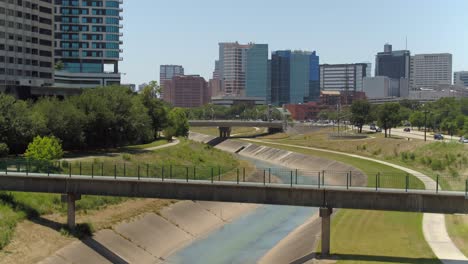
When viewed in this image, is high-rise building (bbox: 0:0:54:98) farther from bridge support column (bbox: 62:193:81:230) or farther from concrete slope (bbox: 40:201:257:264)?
bridge support column (bbox: 62:193:81:230)

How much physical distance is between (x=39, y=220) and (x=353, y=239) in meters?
30.1

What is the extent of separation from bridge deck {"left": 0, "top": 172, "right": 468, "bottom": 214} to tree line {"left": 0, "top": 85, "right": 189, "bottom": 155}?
2620 centimetres

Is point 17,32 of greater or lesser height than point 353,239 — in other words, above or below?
above

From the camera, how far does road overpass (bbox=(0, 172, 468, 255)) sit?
4906cm

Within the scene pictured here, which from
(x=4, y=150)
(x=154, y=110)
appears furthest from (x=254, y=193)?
(x=154, y=110)

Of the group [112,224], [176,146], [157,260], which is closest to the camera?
[157,260]

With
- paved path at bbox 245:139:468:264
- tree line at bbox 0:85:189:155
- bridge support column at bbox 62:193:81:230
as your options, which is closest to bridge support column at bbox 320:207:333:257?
paved path at bbox 245:139:468:264

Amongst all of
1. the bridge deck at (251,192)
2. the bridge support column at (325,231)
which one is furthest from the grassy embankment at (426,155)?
the bridge support column at (325,231)

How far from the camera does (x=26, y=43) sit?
16412 centimetres

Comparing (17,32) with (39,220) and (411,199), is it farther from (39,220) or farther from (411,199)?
(411,199)

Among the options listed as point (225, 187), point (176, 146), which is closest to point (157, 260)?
point (225, 187)

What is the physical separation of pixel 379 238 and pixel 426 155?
71.7m

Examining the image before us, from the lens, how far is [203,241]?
6531cm

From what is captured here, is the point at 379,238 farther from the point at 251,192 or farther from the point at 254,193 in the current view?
the point at 251,192
